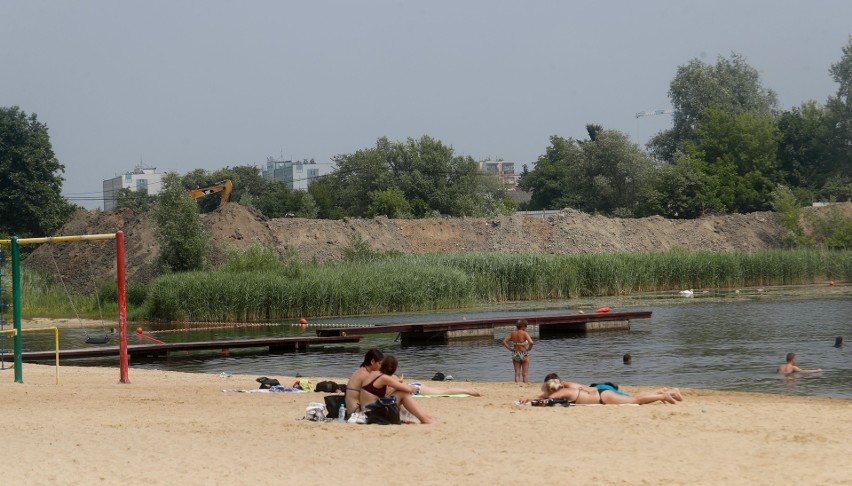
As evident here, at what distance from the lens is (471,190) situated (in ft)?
335

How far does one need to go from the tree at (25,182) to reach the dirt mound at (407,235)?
1058cm

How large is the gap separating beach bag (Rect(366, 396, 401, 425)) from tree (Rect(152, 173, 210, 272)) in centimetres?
4035

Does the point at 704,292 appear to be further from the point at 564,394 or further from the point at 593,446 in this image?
the point at 593,446

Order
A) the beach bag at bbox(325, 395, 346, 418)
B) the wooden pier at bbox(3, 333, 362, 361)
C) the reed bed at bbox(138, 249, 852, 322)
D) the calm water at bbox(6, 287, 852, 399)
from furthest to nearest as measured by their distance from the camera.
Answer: the reed bed at bbox(138, 249, 852, 322)
the wooden pier at bbox(3, 333, 362, 361)
the calm water at bbox(6, 287, 852, 399)
the beach bag at bbox(325, 395, 346, 418)

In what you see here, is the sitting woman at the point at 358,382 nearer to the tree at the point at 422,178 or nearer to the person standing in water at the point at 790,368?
the person standing in water at the point at 790,368

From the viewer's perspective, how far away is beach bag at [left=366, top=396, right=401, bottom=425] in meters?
14.8

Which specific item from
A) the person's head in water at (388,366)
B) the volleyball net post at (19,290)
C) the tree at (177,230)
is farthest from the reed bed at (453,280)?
the person's head in water at (388,366)

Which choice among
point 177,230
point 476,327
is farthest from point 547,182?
point 476,327

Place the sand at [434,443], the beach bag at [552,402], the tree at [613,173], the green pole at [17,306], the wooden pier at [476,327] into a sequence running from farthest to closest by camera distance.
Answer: the tree at [613,173] → the wooden pier at [476,327] → the green pole at [17,306] → the beach bag at [552,402] → the sand at [434,443]

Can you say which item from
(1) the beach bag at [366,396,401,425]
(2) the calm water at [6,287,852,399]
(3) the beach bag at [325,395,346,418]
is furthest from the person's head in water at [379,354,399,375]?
(2) the calm water at [6,287,852,399]

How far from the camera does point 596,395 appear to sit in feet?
56.6

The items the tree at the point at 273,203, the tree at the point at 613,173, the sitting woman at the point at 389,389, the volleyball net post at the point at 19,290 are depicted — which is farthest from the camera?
the tree at the point at 273,203

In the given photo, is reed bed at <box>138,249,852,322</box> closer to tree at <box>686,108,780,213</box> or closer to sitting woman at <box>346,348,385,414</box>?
sitting woman at <box>346,348,385,414</box>

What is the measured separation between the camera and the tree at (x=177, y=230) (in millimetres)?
53906
